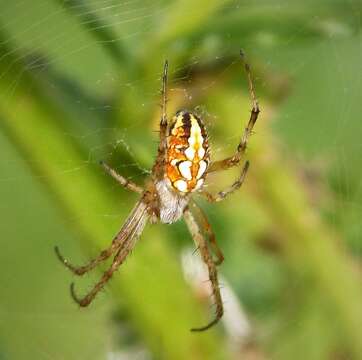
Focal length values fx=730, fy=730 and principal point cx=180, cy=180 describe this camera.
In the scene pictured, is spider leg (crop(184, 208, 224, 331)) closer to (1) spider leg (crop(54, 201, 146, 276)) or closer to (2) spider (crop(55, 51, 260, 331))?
(2) spider (crop(55, 51, 260, 331))

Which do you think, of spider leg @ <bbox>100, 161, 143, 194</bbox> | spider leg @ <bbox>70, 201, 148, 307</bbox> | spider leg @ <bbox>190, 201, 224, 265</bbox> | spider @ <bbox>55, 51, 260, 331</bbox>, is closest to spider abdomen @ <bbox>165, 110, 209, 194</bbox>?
spider @ <bbox>55, 51, 260, 331</bbox>

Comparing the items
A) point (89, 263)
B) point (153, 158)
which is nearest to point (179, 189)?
point (153, 158)

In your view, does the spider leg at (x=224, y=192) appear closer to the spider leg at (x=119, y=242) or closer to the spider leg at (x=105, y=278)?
the spider leg at (x=119, y=242)

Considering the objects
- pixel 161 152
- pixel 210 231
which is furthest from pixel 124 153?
pixel 210 231

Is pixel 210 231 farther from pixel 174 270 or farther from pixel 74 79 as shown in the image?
pixel 74 79

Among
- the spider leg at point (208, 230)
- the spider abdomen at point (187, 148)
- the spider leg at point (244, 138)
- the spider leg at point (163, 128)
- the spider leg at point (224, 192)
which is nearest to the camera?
the spider leg at point (163, 128)

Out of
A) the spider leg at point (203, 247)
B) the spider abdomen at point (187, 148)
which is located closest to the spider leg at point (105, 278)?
the spider abdomen at point (187, 148)

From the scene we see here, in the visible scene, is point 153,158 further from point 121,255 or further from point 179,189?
point 121,255
